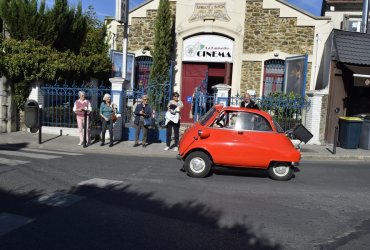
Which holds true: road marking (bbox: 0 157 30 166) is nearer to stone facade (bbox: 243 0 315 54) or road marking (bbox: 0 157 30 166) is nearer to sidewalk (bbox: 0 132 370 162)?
sidewalk (bbox: 0 132 370 162)

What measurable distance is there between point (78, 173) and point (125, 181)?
45.5 inches

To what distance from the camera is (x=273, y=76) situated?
1775cm

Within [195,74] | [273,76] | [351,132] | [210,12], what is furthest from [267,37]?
[351,132]

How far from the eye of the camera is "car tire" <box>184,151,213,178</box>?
8.23 m

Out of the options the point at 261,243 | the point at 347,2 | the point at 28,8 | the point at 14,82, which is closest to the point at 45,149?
the point at 14,82

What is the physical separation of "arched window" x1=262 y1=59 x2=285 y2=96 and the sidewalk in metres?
4.62

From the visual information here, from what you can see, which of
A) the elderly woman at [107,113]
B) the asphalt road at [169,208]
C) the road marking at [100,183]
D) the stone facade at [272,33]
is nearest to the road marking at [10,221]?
the asphalt road at [169,208]

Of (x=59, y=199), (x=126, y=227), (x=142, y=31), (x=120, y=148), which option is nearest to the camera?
(x=126, y=227)

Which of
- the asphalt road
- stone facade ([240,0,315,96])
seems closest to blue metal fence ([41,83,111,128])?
the asphalt road

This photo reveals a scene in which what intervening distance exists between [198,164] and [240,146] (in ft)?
3.16

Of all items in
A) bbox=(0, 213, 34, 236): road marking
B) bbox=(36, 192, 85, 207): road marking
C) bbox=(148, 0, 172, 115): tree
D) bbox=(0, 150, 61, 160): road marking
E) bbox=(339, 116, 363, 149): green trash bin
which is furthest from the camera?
bbox=(148, 0, 172, 115): tree

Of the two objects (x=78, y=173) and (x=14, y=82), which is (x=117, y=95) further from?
(x=78, y=173)

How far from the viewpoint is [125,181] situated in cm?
760

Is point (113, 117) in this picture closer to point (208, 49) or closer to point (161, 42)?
point (161, 42)
